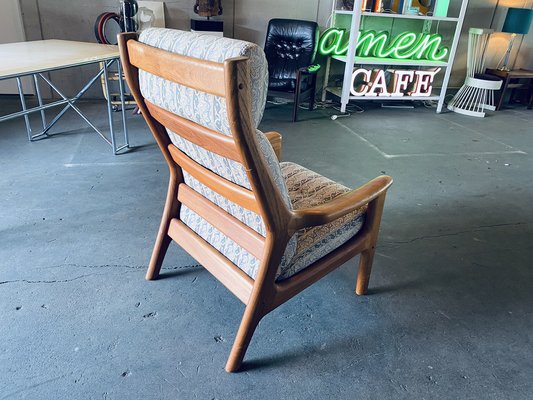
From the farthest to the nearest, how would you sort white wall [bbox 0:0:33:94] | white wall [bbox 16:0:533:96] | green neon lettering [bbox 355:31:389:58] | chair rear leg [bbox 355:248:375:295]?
green neon lettering [bbox 355:31:389:58] < white wall [bbox 16:0:533:96] < white wall [bbox 0:0:33:94] < chair rear leg [bbox 355:248:375:295]

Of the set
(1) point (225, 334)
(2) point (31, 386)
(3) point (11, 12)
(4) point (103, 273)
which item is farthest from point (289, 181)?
(3) point (11, 12)

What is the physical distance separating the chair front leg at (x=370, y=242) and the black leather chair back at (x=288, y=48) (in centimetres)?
302

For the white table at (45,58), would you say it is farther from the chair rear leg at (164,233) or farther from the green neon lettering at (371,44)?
the green neon lettering at (371,44)

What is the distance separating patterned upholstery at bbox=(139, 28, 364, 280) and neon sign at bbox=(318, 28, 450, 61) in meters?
3.55

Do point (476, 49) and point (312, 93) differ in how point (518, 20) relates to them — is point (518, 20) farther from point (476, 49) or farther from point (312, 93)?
point (312, 93)

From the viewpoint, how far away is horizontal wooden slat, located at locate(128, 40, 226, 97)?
86 cm

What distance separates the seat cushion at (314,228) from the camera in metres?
1.32

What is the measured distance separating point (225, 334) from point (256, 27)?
4.29 meters

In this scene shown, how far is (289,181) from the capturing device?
167cm

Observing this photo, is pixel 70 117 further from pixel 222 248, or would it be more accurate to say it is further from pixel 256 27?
pixel 222 248

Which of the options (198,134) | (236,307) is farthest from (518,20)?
(198,134)

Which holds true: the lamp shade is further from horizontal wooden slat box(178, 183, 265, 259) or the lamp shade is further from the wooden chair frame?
horizontal wooden slat box(178, 183, 265, 259)

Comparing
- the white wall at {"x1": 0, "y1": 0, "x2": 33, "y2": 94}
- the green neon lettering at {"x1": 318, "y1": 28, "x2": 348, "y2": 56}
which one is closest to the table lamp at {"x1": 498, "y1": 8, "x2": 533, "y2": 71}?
the green neon lettering at {"x1": 318, "y1": 28, "x2": 348, "y2": 56}

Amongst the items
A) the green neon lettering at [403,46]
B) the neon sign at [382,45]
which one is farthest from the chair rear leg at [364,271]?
the green neon lettering at [403,46]
